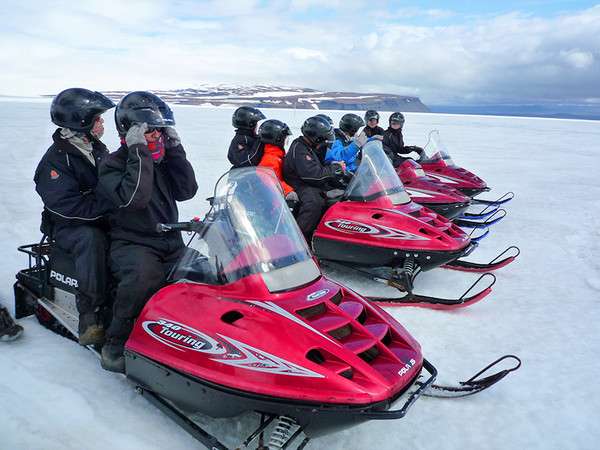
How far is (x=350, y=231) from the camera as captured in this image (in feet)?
14.2

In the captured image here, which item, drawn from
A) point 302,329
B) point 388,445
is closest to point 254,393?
point 302,329

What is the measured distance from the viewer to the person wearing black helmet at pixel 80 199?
108 inches

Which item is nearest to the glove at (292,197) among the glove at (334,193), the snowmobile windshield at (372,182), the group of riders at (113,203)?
the glove at (334,193)

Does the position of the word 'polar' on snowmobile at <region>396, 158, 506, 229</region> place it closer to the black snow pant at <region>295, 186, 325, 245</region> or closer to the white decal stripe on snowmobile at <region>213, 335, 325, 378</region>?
the black snow pant at <region>295, 186, 325, 245</region>

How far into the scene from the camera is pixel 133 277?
8.31 ft

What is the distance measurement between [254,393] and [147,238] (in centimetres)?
127

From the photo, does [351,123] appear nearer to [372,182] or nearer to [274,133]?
[274,133]

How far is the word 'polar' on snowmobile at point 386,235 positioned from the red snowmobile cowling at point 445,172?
2850 mm

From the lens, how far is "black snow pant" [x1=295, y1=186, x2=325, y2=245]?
178 inches

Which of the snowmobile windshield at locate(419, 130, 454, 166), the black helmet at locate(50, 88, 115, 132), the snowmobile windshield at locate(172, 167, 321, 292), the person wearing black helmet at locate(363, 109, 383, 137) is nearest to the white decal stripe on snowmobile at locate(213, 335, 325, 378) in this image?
the snowmobile windshield at locate(172, 167, 321, 292)

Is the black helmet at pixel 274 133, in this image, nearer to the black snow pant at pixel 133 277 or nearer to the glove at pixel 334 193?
the glove at pixel 334 193

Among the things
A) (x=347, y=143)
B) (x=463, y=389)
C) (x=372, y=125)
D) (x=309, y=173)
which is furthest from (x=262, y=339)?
(x=372, y=125)

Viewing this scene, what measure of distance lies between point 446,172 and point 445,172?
0.02 metres

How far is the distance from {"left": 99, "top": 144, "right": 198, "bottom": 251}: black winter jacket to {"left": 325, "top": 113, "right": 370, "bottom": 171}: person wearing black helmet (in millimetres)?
2485
